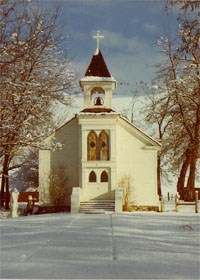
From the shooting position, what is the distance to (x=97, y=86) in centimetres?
3497

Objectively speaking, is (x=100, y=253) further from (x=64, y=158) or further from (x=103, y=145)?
(x=64, y=158)

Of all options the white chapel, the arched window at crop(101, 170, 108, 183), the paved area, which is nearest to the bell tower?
the white chapel

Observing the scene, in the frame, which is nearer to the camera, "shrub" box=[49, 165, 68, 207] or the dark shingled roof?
"shrub" box=[49, 165, 68, 207]

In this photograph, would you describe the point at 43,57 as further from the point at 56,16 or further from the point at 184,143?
the point at 184,143

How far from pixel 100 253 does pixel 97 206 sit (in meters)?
21.4

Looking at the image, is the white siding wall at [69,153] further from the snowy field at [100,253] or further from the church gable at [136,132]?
the snowy field at [100,253]

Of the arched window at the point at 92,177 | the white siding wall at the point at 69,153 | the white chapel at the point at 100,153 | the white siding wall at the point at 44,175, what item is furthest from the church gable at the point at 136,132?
the white siding wall at the point at 44,175

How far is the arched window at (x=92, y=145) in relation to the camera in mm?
32969

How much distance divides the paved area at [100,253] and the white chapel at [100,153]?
1709cm

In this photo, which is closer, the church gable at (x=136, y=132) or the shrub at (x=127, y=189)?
the shrub at (x=127, y=189)

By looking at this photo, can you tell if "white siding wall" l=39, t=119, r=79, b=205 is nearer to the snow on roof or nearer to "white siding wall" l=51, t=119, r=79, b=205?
"white siding wall" l=51, t=119, r=79, b=205

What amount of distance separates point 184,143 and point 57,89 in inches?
813

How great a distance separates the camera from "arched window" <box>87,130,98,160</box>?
1298 inches

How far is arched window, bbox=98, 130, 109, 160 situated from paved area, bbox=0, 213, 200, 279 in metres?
17.3
